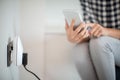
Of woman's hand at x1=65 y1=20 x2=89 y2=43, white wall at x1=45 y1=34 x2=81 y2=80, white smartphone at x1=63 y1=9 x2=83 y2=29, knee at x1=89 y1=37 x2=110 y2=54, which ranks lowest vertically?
white wall at x1=45 y1=34 x2=81 y2=80

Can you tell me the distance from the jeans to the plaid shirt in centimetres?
21

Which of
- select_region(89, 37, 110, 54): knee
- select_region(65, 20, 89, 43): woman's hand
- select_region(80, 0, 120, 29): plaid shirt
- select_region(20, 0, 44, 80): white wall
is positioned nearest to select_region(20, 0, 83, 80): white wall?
select_region(20, 0, 44, 80): white wall

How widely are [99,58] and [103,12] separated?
0.36 metres

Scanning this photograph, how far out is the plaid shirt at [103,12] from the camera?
3.05ft

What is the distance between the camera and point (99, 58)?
72 centimetres

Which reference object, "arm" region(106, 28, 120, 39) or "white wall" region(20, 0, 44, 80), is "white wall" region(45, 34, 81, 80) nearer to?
"white wall" region(20, 0, 44, 80)

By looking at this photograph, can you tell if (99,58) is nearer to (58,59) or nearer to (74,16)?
(74,16)

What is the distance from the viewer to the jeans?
71 cm

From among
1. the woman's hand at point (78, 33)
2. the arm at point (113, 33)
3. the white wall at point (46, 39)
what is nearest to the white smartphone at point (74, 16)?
the woman's hand at point (78, 33)

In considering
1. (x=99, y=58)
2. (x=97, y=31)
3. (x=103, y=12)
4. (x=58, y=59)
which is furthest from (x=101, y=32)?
(x=58, y=59)

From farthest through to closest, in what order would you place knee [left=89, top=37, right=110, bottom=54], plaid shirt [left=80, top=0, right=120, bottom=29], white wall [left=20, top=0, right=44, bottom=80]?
1. white wall [left=20, top=0, right=44, bottom=80]
2. plaid shirt [left=80, top=0, right=120, bottom=29]
3. knee [left=89, top=37, right=110, bottom=54]

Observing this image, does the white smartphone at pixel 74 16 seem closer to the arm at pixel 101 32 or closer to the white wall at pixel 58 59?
the arm at pixel 101 32

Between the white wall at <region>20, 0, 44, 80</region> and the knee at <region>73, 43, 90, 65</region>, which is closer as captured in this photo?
the knee at <region>73, 43, 90, 65</region>

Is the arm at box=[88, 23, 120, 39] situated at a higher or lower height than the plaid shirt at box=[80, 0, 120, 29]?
lower
